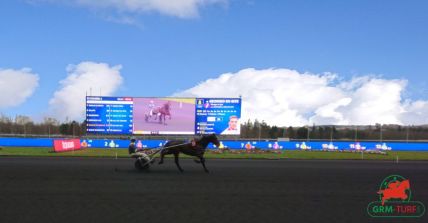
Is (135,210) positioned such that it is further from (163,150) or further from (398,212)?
(163,150)

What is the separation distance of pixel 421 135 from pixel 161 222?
275 feet

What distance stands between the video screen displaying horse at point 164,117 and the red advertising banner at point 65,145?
20.1 feet

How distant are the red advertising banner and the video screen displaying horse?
6139 mm

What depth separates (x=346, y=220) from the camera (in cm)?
762

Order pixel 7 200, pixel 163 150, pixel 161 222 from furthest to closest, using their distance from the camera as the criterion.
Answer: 1. pixel 163 150
2. pixel 7 200
3. pixel 161 222

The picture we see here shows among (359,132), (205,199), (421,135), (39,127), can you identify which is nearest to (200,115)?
(205,199)

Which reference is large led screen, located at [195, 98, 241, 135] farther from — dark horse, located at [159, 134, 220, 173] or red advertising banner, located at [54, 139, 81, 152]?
dark horse, located at [159, 134, 220, 173]

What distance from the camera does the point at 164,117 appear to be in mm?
43500

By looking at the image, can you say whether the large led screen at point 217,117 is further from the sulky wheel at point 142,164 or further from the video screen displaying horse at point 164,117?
the sulky wheel at point 142,164

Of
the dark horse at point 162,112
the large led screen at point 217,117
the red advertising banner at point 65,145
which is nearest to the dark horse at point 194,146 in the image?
the red advertising banner at point 65,145

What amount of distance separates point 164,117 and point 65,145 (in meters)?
9.74

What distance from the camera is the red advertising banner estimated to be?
3731cm

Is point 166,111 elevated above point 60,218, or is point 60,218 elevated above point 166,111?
point 166,111

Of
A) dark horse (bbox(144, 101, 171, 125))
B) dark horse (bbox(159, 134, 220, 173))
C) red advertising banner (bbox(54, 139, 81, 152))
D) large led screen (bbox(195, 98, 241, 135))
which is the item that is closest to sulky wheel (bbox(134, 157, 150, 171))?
dark horse (bbox(159, 134, 220, 173))
